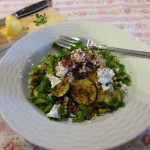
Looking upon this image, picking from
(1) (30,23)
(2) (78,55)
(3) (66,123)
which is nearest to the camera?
(3) (66,123)

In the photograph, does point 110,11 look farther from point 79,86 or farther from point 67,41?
point 79,86

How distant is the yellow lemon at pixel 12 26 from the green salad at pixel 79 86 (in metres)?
0.25

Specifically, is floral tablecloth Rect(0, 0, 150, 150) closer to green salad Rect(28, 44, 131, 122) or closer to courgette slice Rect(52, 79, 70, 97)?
green salad Rect(28, 44, 131, 122)

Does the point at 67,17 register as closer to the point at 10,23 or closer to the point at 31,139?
the point at 10,23

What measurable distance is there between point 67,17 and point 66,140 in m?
0.67

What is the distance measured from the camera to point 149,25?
1.22 m

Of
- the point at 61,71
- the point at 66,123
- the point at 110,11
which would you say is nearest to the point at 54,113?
the point at 66,123

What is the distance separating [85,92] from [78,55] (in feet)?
0.42

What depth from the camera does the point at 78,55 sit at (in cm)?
92

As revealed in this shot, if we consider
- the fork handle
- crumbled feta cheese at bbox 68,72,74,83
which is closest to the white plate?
the fork handle

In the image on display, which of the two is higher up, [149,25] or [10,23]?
[10,23]

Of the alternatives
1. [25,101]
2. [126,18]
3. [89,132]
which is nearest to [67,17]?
[126,18]

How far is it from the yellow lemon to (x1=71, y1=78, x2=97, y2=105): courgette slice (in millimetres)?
408

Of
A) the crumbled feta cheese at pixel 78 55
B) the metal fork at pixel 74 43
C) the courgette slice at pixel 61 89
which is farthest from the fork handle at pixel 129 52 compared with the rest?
the courgette slice at pixel 61 89
